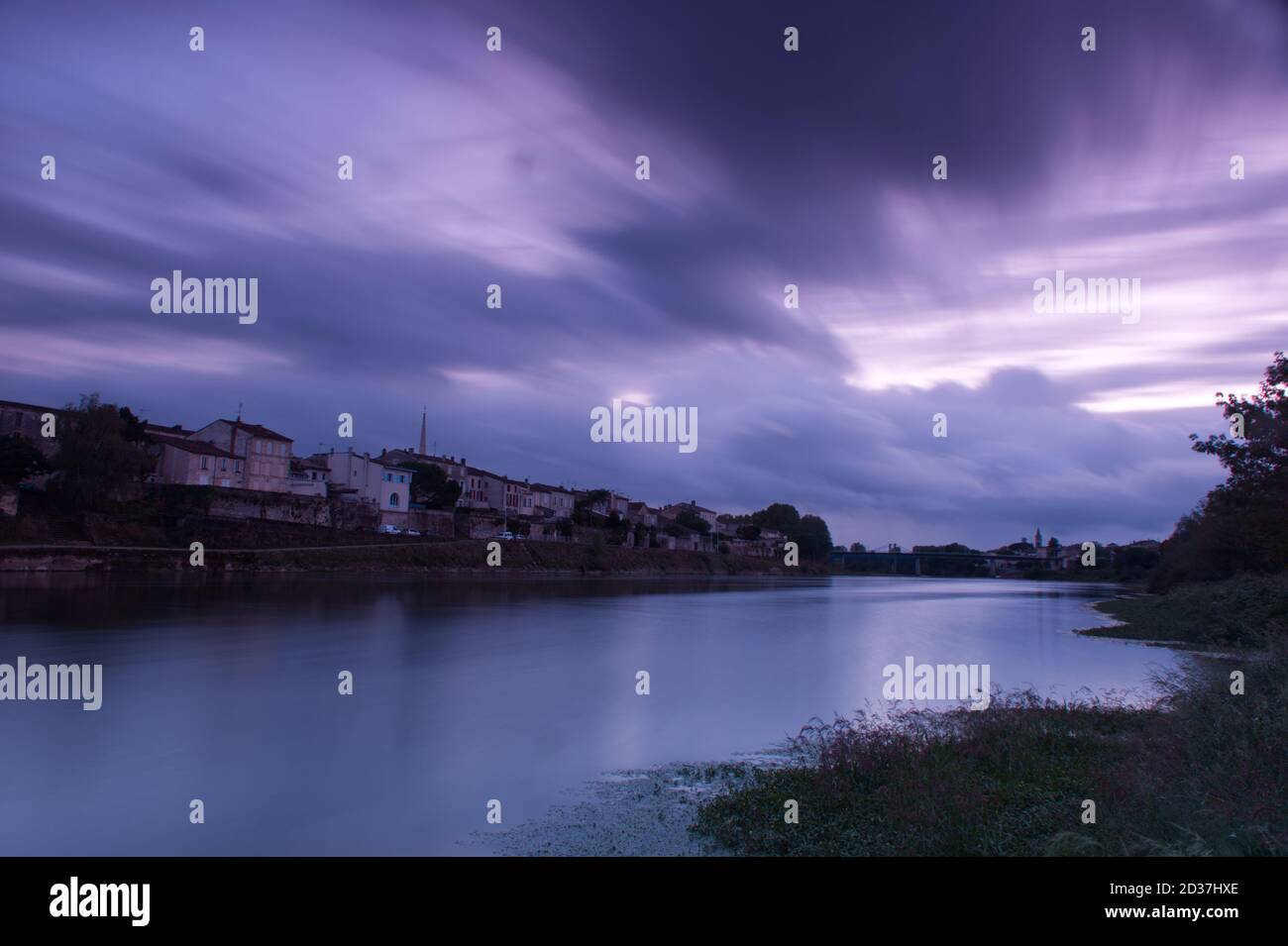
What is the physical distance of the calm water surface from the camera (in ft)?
33.6

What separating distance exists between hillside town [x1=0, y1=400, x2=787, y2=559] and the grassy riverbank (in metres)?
52.8

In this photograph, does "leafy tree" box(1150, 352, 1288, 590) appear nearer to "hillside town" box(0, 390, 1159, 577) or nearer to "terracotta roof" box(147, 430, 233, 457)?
"hillside town" box(0, 390, 1159, 577)

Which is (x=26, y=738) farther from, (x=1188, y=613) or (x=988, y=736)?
(x=1188, y=613)

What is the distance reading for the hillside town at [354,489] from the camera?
195ft

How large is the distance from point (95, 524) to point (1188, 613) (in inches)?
2299

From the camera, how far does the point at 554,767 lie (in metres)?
12.8

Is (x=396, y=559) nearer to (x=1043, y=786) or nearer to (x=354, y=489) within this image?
(x=354, y=489)

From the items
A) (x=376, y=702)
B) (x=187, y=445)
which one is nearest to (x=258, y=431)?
(x=187, y=445)

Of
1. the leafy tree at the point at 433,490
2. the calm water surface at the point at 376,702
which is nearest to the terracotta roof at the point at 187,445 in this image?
the leafy tree at the point at 433,490

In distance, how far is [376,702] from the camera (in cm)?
1750

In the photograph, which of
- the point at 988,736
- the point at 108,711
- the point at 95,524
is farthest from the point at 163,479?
the point at 988,736

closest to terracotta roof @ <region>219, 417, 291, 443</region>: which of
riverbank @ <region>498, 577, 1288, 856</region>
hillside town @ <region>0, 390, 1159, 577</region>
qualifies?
hillside town @ <region>0, 390, 1159, 577</region>

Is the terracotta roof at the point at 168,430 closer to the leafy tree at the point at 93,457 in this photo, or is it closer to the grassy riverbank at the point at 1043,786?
the leafy tree at the point at 93,457

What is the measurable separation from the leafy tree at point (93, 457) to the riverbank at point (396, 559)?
5.57m
